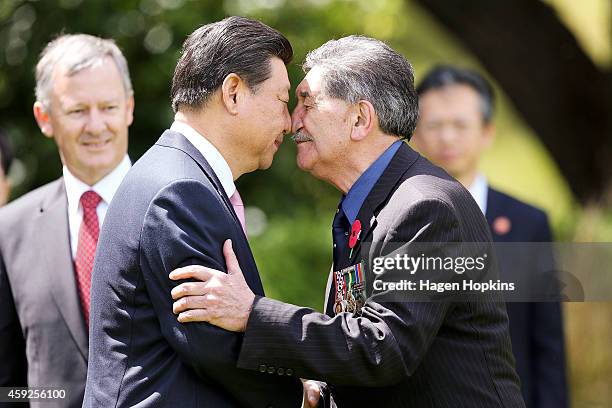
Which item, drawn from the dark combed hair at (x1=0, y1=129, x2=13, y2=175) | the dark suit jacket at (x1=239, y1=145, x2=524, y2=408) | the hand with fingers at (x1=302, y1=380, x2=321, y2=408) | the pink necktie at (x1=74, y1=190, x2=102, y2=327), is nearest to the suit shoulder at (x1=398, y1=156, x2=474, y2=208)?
the dark suit jacket at (x1=239, y1=145, x2=524, y2=408)

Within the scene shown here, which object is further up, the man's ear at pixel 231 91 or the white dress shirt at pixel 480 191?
the man's ear at pixel 231 91

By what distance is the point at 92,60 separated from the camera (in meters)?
4.99

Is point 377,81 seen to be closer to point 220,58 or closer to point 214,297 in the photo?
point 220,58

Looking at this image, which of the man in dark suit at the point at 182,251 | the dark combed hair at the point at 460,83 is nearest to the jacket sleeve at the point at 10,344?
the man in dark suit at the point at 182,251

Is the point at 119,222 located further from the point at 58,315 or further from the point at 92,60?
the point at 92,60

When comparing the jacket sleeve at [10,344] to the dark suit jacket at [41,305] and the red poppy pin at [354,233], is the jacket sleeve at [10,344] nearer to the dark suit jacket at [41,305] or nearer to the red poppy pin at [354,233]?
the dark suit jacket at [41,305]

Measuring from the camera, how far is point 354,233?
3893 millimetres

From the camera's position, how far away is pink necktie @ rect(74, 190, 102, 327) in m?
4.52

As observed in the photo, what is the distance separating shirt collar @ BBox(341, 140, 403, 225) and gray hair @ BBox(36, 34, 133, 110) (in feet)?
5.28

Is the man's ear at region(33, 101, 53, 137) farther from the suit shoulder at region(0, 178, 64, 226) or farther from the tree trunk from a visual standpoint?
the tree trunk

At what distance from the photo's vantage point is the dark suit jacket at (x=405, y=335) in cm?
351

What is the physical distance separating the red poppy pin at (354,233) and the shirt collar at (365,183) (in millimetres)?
72

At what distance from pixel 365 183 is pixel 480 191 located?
1.96 metres

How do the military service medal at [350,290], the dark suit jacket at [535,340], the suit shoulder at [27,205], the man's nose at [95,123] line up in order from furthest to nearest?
1. the dark suit jacket at [535,340]
2. the man's nose at [95,123]
3. the suit shoulder at [27,205]
4. the military service medal at [350,290]
